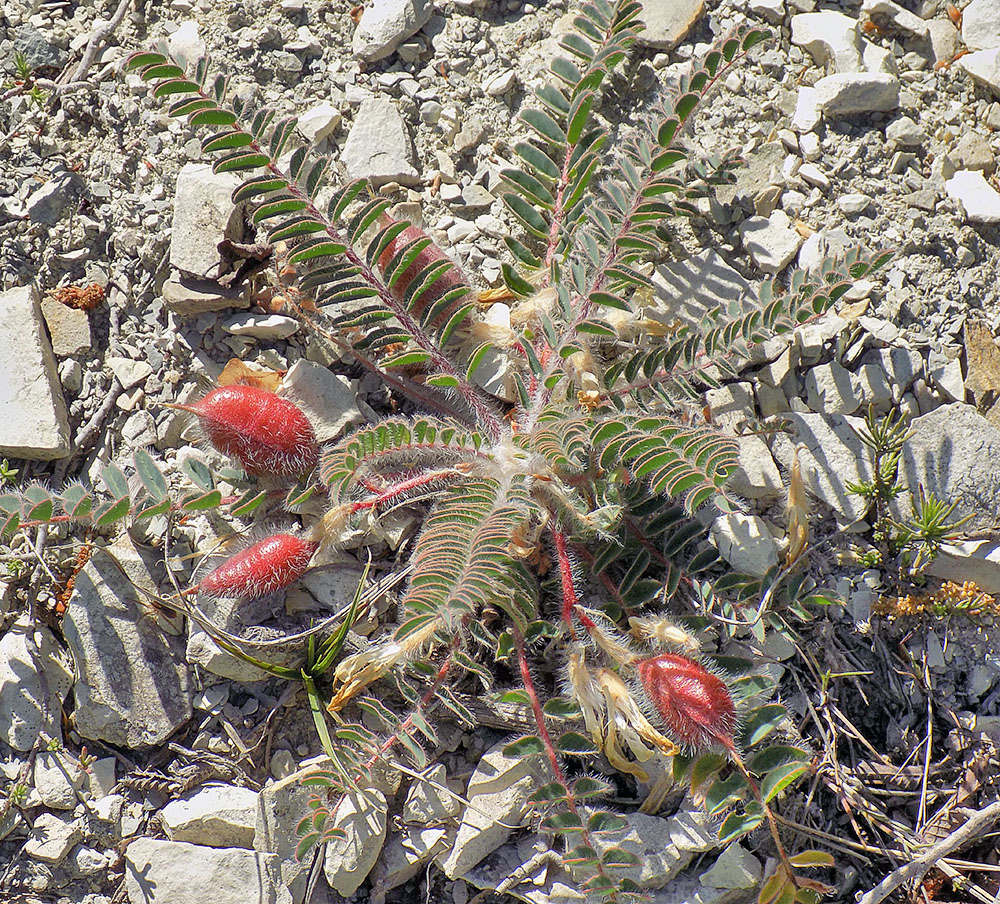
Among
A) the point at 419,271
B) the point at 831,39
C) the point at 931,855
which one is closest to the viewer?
the point at 931,855

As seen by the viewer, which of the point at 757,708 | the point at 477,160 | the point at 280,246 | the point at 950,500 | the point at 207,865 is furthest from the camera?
the point at 477,160

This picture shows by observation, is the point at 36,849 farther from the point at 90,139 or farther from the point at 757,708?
the point at 90,139

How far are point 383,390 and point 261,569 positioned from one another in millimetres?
857

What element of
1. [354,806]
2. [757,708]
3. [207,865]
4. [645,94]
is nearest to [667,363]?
[757,708]

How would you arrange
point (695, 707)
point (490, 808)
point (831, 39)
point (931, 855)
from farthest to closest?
point (831, 39) → point (490, 808) → point (931, 855) → point (695, 707)

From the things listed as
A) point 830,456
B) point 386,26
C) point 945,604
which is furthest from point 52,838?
point 386,26

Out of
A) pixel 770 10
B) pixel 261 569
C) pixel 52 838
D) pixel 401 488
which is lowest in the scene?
pixel 52 838

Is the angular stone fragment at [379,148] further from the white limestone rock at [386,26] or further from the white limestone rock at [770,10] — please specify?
the white limestone rock at [770,10]

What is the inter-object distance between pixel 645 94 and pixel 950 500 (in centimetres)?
197

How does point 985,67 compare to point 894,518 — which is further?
point 985,67

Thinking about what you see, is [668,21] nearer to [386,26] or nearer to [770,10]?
[770,10]

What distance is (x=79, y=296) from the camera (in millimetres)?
3301

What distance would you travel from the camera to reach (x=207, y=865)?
271 centimetres

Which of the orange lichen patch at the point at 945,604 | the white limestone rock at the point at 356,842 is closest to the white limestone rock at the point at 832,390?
the orange lichen patch at the point at 945,604
